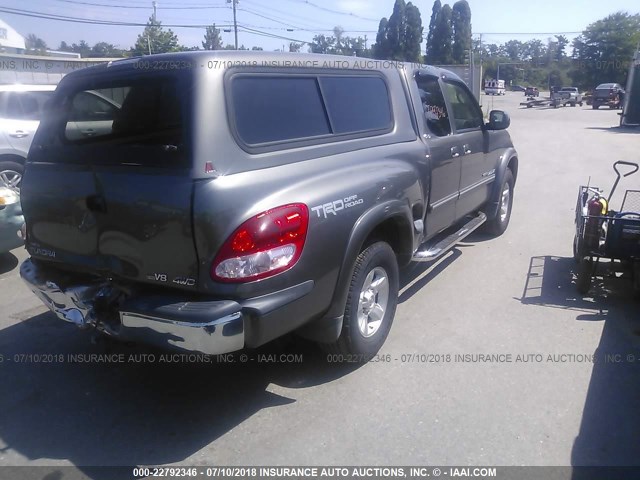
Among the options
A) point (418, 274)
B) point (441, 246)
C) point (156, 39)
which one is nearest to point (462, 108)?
point (441, 246)

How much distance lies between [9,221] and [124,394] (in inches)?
123

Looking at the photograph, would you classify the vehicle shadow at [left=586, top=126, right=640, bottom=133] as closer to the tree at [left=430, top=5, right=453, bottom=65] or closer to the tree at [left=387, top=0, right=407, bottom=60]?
the tree at [left=387, top=0, right=407, bottom=60]

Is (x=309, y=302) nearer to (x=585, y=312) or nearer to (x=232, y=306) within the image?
(x=232, y=306)

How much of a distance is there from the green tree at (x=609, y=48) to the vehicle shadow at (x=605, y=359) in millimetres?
77242

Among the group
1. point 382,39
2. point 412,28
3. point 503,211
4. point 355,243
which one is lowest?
point 503,211

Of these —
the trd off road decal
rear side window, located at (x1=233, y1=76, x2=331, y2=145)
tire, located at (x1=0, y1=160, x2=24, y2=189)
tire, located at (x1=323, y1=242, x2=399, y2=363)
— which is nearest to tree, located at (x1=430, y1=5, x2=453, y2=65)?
tire, located at (x1=0, y1=160, x2=24, y2=189)

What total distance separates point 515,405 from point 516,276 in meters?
2.49

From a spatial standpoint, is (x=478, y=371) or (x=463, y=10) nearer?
(x=478, y=371)

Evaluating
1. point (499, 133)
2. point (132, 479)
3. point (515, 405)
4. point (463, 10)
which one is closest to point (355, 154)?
point (515, 405)

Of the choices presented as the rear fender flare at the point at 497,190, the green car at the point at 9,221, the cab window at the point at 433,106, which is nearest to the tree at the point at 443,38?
the rear fender flare at the point at 497,190

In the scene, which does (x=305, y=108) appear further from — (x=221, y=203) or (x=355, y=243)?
(x=221, y=203)

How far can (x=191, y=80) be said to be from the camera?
2924 millimetres

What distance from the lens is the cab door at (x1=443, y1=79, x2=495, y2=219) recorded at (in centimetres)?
538

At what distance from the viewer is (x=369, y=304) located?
3855 millimetres
